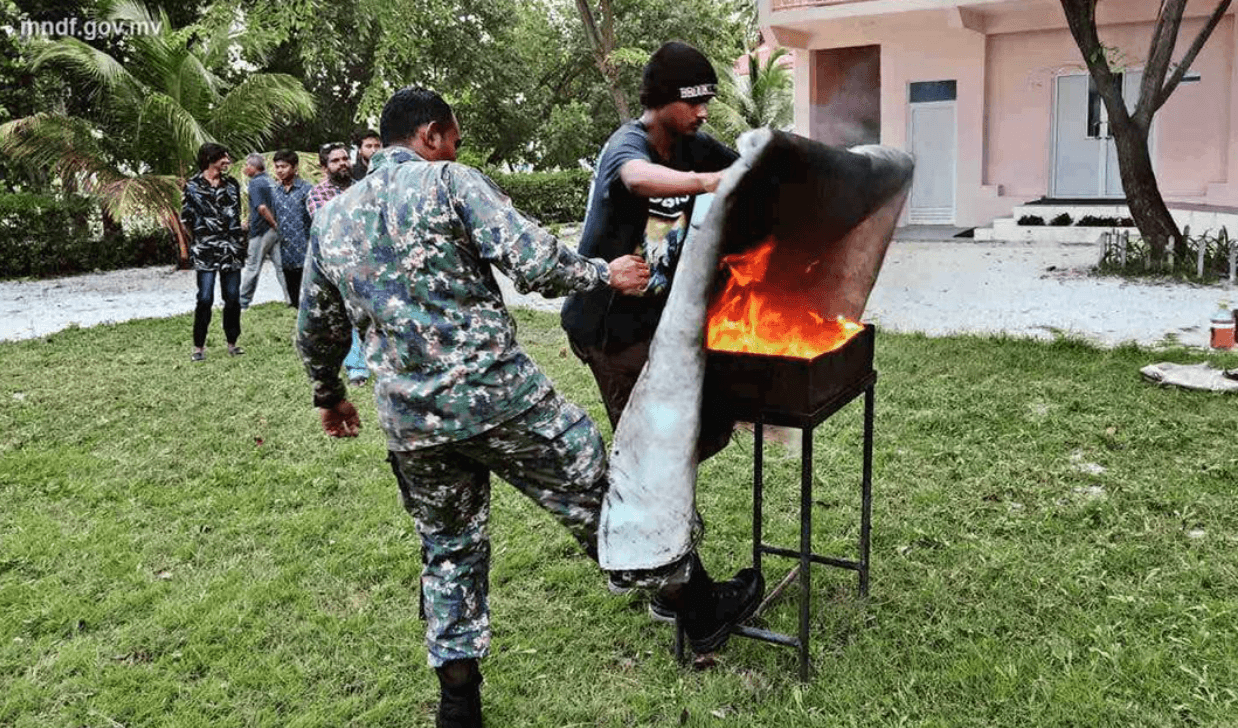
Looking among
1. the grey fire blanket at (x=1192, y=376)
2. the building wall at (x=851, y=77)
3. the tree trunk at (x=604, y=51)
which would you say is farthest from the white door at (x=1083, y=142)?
the grey fire blanket at (x=1192, y=376)

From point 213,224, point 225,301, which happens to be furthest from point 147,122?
point 213,224

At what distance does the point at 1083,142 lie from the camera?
59.3ft

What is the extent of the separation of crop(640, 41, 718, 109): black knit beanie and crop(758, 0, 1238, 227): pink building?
45.2 ft

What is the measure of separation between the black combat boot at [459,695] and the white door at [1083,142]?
1733cm

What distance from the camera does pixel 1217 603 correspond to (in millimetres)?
3746

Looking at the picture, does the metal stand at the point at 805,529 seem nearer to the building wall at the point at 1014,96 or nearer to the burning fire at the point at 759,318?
the burning fire at the point at 759,318

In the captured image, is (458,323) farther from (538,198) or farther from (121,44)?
(538,198)

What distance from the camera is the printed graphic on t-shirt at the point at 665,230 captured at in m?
3.58

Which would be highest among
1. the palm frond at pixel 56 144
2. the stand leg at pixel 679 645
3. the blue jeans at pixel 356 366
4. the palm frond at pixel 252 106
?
the palm frond at pixel 252 106

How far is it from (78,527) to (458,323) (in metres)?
3.18

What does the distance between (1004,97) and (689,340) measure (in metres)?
17.5

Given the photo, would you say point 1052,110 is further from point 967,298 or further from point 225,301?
point 225,301

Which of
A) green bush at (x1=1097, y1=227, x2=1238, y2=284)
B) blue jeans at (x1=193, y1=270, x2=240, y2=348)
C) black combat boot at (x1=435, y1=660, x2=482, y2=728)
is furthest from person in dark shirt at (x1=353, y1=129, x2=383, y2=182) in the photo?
green bush at (x1=1097, y1=227, x2=1238, y2=284)

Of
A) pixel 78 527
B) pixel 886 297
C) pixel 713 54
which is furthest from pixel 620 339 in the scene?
pixel 713 54
